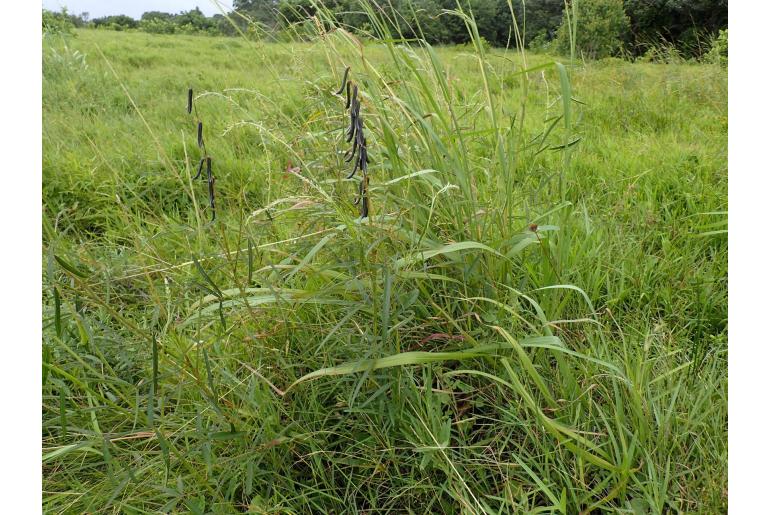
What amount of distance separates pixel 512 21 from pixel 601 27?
14.7 feet

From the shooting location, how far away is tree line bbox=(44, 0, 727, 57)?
1628 mm

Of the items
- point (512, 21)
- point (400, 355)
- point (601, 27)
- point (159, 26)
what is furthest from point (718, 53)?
point (159, 26)

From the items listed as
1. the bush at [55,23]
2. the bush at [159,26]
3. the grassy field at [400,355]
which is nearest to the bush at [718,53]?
the grassy field at [400,355]

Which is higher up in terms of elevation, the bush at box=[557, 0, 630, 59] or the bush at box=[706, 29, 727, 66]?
the bush at box=[557, 0, 630, 59]

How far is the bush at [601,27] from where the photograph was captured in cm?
522

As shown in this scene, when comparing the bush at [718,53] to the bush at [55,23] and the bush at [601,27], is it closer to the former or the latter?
the bush at [601,27]

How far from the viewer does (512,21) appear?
1.72 metres

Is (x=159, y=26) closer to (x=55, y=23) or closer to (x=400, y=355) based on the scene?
(x=55, y=23)

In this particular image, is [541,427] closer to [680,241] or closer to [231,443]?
[231,443]

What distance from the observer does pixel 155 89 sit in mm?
5121

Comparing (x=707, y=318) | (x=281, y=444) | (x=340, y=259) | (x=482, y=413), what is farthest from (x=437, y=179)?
(x=707, y=318)

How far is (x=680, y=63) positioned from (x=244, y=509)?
558cm

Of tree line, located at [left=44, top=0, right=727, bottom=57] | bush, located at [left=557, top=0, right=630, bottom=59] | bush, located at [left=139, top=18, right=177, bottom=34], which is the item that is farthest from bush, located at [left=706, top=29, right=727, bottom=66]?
bush, located at [left=139, top=18, right=177, bottom=34]

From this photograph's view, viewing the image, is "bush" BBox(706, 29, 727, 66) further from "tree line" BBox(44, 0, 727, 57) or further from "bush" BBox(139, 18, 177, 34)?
"bush" BBox(139, 18, 177, 34)
